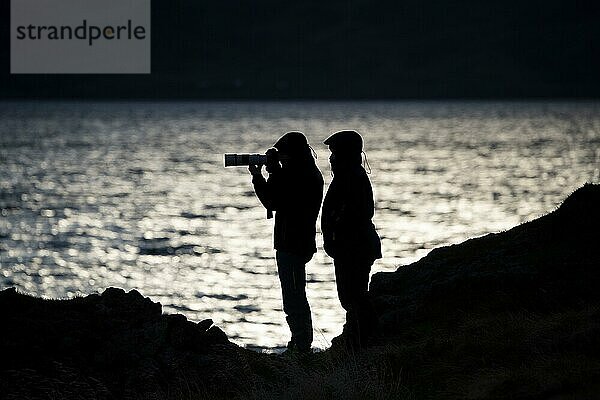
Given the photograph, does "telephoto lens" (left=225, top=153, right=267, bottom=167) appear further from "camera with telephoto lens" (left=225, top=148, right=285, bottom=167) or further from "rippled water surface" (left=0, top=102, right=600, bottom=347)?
"rippled water surface" (left=0, top=102, right=600, bottom=347)

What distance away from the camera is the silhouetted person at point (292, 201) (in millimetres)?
10828

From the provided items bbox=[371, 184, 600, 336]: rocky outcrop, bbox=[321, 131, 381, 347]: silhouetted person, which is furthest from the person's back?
bbox=[371, 184, 600, 336]: rocky outcrop

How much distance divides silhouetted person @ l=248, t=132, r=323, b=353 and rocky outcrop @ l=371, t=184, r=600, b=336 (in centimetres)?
145

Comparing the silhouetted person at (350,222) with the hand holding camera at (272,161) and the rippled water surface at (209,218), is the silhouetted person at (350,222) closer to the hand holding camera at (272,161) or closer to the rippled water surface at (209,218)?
the hand holding camera at (272,161)

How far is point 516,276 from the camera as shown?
35.9 feet

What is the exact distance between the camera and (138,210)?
178 feet

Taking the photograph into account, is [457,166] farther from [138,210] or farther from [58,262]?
[58,262]

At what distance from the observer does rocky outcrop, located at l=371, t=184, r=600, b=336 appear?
34.8ft

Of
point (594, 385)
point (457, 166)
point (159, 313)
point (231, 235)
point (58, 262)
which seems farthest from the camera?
point (457, 166)

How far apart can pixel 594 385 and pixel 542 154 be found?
108 metres

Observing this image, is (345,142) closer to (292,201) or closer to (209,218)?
(292,201)

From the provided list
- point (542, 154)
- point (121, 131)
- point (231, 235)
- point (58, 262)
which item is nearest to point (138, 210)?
point (231, 235)

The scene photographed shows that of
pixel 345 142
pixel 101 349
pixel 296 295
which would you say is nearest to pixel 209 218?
pixel 296 295

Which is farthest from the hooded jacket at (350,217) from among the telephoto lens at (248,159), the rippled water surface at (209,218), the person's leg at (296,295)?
the rippled water surface at (209,218)
